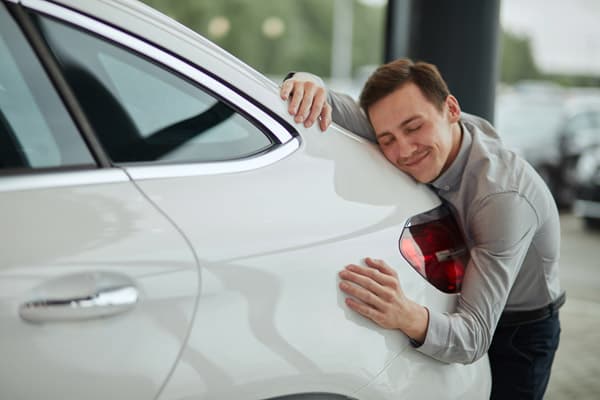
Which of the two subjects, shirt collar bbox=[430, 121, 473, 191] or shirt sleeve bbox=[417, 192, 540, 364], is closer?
shirt sleeve bbox=[417, 192, 540, 364]

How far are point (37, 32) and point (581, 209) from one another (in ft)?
29.0

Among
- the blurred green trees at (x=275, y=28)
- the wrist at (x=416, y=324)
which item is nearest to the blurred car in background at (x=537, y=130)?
the wrist at (x=416, y=324)

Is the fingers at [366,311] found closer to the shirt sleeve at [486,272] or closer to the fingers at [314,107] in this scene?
the shirt sleeve at [486,272]

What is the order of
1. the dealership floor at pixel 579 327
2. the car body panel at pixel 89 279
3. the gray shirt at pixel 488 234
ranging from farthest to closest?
the dealership floor at pixel 579 327 < the gray shirt at pixel 488 234 < the car body panel at pixel 89 279

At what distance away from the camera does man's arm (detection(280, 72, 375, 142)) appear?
178 centimetres

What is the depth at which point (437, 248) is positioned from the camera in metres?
1.87

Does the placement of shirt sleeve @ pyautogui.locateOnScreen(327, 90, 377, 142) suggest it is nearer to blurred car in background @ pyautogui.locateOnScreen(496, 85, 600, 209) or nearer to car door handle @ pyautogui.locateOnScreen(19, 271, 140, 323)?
car door handle @ pyautogui.locateOnScreen(19, 271, 140, 323)

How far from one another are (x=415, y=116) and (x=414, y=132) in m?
0.05

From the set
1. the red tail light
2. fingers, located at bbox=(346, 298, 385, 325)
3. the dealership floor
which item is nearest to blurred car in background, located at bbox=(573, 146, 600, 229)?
the dealership floor

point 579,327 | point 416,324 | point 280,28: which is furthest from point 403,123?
point 280,28

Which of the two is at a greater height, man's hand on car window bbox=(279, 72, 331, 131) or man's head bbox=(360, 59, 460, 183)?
man's hand on car window bbox=(279, 72, 331, 131)

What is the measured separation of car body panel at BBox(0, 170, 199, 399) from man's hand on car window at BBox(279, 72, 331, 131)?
48 cm

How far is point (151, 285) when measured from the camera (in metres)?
1.39

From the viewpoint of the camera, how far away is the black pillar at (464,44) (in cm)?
408
